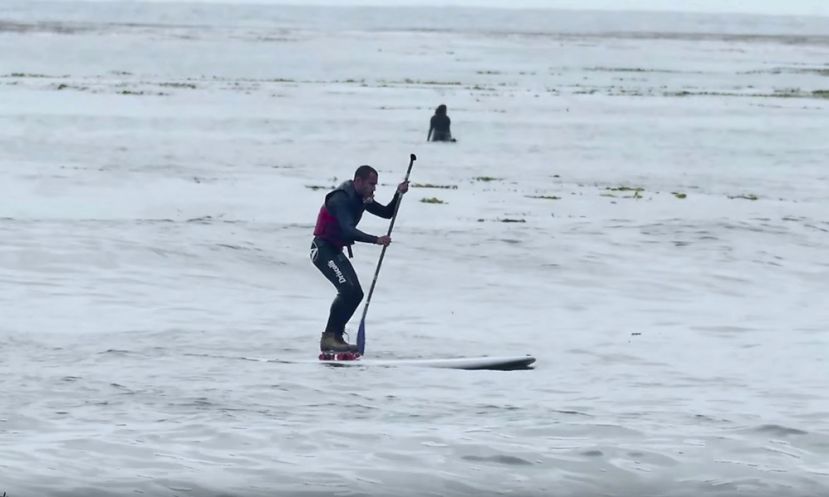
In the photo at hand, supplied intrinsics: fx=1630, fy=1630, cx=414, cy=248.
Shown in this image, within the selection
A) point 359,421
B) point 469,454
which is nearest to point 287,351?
point 359,421

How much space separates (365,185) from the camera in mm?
17094

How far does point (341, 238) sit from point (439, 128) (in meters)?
27.3

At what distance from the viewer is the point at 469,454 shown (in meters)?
12.6

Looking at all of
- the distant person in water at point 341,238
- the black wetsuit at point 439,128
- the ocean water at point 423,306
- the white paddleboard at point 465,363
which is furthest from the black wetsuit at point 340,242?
the black wetsuit at point 439,128

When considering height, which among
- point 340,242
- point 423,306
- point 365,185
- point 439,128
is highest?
point 439,128

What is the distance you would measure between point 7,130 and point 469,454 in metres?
35.7

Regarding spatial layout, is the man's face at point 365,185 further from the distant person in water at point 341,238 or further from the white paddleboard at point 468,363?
the white paddleboard at point 468,363

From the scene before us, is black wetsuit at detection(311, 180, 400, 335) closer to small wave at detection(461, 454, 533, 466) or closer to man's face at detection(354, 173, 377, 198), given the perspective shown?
man's face at detection(354, 173, 377, 198)

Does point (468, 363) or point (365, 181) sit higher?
point (365, 181)

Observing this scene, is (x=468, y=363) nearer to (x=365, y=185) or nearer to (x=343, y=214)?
(x=343, y=214)

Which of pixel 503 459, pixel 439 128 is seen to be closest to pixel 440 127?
pixel 439 128

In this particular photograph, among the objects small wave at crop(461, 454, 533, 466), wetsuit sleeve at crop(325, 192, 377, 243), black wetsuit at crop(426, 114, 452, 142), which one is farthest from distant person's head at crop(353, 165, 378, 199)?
black wetsuit at crop(426, 114, 452, 142)

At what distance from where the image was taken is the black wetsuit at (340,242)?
17094 millimetres

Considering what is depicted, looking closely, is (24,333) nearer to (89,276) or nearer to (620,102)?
(89,276)
